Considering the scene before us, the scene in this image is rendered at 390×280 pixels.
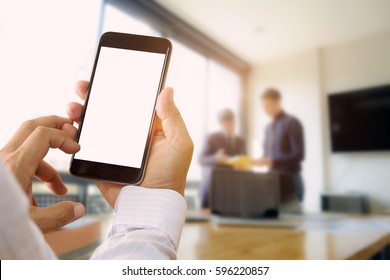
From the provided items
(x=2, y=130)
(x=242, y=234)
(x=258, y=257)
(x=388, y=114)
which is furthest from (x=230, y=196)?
(x=388, y=114)

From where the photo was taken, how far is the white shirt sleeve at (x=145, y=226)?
0.16 metres

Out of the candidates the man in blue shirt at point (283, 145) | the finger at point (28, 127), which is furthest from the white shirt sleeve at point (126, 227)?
the man in blue shirt at point (283, 145)

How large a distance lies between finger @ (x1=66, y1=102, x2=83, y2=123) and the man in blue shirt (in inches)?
25.3

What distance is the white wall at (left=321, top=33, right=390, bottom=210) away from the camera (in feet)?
1.94

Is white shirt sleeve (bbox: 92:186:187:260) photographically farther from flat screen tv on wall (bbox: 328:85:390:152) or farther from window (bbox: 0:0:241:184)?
flat screen tv on wall (bbox: 328:85:390:152)

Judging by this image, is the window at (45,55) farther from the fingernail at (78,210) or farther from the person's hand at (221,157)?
the person's hand at (221,157)

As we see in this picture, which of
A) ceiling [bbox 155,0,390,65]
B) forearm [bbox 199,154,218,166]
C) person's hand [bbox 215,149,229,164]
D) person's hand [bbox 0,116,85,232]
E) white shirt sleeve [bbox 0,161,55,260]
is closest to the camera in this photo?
white shirt sleeve [bbox 0,161,55,260]

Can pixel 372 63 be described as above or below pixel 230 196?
above

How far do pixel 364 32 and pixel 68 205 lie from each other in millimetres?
714

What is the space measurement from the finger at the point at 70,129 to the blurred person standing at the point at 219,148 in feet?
3.20

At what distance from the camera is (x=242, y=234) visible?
0.43 m

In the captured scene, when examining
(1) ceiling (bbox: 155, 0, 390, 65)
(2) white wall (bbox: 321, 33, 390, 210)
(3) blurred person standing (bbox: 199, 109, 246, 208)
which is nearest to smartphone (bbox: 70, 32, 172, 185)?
(1) ceiling (bbox: 155, 0, 390, 65)

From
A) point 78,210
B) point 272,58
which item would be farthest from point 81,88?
point 272,58
